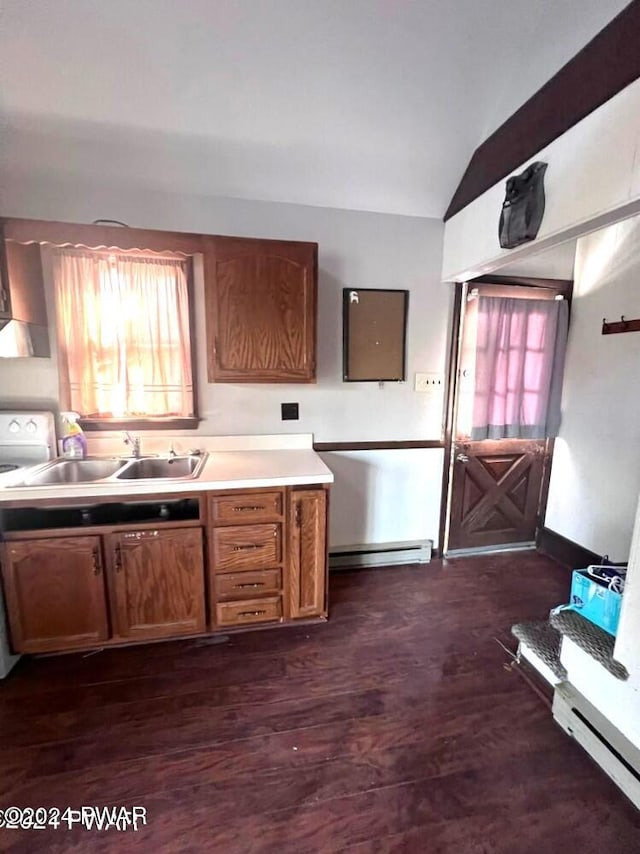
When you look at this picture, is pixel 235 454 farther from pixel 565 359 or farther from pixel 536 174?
pixel 565 359

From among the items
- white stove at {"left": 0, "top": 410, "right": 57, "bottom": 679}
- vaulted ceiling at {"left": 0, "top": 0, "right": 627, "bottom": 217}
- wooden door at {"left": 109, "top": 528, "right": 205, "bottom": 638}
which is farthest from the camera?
white stove at {"left": 0, "top": 410, "right": 57, "bottom": 679}

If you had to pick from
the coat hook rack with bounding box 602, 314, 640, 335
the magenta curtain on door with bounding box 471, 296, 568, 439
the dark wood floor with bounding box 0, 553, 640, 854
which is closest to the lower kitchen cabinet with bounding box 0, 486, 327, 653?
the dark wood floor with bounding box 0, 553, 640, 854

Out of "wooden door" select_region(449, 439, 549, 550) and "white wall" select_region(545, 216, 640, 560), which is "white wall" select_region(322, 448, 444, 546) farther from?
"white wall" select_region(545, 216, 640, 560)

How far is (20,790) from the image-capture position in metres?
1.34

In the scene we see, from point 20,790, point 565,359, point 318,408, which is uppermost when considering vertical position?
point 565,359

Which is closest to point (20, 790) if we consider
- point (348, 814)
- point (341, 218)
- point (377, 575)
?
point (348, 814)

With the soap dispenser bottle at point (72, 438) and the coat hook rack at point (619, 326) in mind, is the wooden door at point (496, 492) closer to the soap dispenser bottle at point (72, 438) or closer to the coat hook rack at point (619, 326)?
the coat hook rack at point (619, 326)

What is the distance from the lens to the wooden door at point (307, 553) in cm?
202

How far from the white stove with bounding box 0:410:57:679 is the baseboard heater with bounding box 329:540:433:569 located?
190 centimetres

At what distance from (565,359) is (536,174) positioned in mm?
1646

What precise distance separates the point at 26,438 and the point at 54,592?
34.8 inches

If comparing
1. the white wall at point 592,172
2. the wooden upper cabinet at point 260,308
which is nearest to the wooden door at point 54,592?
the wooden upper cabinet at point 260,308

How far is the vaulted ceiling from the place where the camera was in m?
1.45

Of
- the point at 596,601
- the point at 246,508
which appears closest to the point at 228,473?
the point at 246,508
